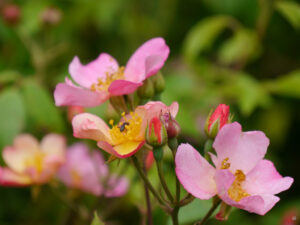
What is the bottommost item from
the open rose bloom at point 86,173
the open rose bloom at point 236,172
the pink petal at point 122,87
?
the open rose bloom at point 86,173

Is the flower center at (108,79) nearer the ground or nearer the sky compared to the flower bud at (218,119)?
nearer the ground

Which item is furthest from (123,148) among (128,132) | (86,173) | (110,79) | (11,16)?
(11,16)

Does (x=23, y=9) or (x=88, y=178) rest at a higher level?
(x=23, y=9)

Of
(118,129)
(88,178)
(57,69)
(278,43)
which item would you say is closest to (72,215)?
(88,178)

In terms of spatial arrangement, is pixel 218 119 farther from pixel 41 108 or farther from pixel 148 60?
pixel 41 108

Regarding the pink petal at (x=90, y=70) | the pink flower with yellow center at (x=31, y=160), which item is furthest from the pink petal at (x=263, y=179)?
the pink flower with yellow center at (x=31, y=160)

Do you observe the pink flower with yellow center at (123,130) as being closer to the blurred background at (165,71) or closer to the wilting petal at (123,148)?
the wilting petal at (123,148)

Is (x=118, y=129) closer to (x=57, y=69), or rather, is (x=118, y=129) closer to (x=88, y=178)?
(x=88, y=178)
